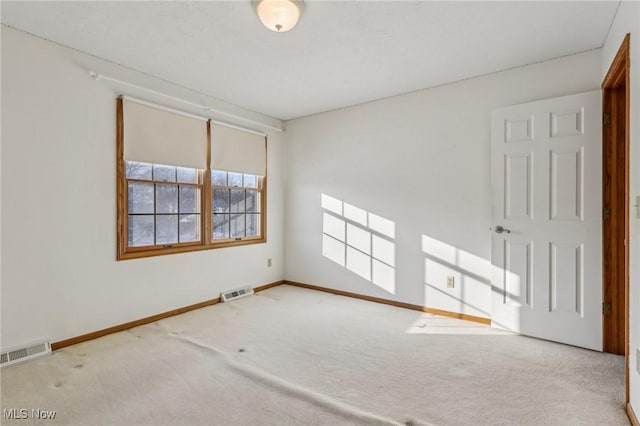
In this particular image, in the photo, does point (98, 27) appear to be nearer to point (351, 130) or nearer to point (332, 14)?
point (332, 14)

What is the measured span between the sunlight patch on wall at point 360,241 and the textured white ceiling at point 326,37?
1.62 m

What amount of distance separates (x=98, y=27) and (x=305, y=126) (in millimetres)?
2779

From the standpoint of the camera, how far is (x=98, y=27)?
8.27 ft

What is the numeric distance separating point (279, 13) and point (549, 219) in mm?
2778

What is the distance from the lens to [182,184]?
3.74m

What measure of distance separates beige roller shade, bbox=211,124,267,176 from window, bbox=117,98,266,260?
12 millimetres

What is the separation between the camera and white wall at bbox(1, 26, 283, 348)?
8.30 feet

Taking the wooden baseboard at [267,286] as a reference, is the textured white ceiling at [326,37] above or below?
above

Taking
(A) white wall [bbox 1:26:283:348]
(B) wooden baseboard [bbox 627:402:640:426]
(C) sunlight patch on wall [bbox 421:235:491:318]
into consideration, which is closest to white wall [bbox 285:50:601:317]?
(C) sunlight patch on wall [bbox 421:235:491:318]

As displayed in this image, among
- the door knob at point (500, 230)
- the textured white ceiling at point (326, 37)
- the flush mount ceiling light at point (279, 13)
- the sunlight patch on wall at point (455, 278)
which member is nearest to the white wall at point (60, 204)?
the textured white ceiling at point (326, 37)

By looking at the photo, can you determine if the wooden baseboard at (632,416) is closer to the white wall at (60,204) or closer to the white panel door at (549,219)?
the white panel door at (549,219)

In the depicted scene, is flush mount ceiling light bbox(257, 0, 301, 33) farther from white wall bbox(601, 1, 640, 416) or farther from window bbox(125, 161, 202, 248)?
window bbox(125, 161, 202, 248)

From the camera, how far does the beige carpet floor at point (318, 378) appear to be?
188cm

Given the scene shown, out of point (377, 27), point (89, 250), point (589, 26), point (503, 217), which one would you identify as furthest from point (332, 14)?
point (89, 250)
